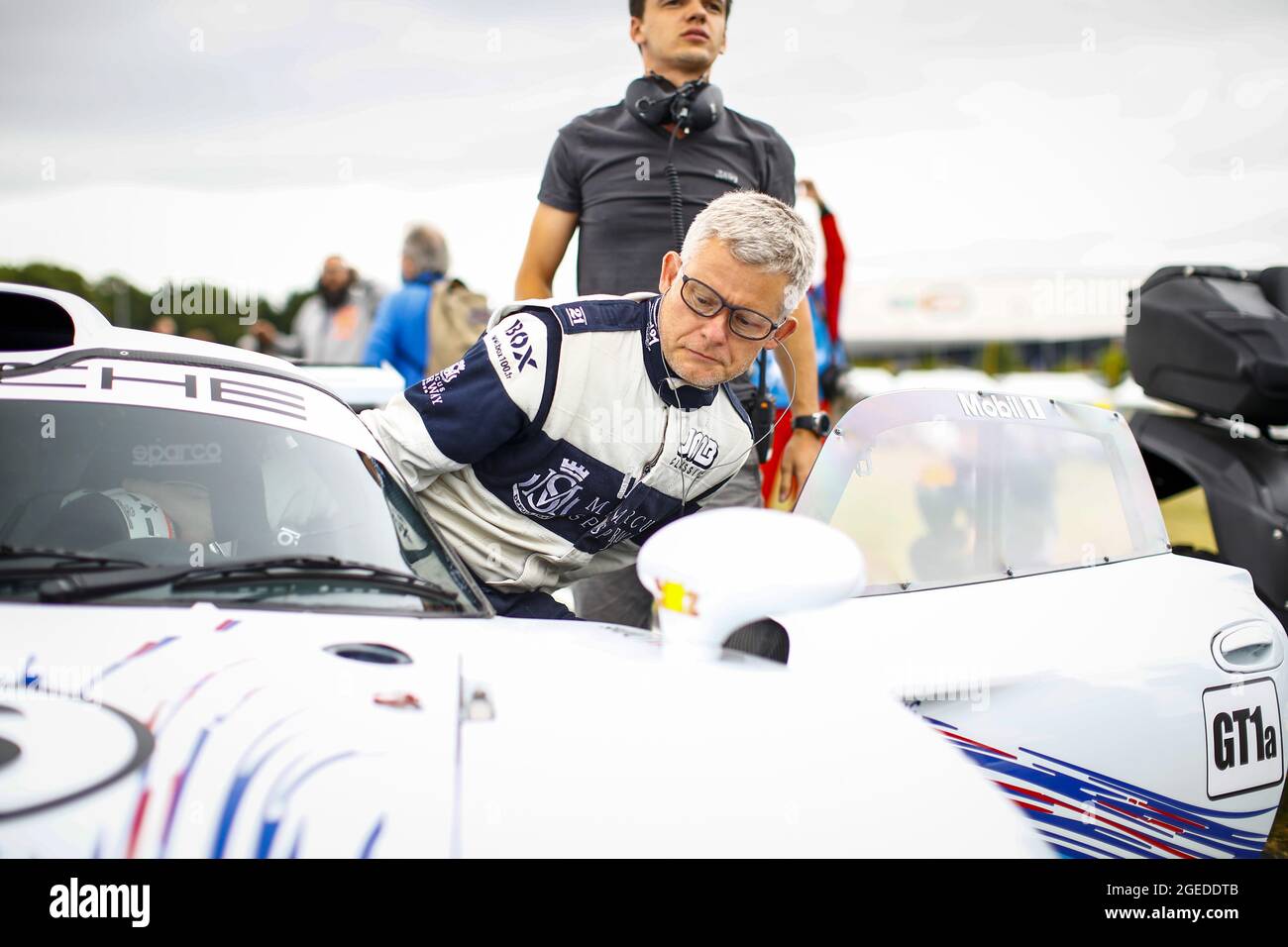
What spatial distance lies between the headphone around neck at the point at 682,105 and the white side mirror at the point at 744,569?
5.64 ft

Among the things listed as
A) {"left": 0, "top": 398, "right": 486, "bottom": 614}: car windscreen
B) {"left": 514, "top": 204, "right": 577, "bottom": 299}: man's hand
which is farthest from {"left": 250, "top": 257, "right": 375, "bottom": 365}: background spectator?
{"left": 0, "top": 398, "right": 486, "bottom": 614}: car windscreen

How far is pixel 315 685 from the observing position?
1.27 m

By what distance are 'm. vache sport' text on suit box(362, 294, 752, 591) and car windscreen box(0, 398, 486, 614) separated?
0.97ft

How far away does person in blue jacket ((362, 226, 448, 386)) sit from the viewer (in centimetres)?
487

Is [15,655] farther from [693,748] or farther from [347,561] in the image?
[693,748]

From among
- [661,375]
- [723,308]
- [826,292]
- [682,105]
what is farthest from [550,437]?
[826,292]

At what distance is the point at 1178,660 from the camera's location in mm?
2180

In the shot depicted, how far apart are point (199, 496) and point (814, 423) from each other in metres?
1.72

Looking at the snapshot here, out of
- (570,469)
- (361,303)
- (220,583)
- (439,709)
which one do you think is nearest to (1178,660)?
(570,469)

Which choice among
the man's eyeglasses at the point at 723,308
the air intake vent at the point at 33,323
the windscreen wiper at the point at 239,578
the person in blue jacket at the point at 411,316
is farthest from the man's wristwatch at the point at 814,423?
the person in blue jacket at the point at 411,316

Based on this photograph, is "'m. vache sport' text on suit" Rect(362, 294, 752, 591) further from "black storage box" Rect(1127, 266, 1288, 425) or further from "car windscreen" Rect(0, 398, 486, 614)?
"black storage box" Rect(1127, 266, 1288, 425)

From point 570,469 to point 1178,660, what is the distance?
131 centimetres
